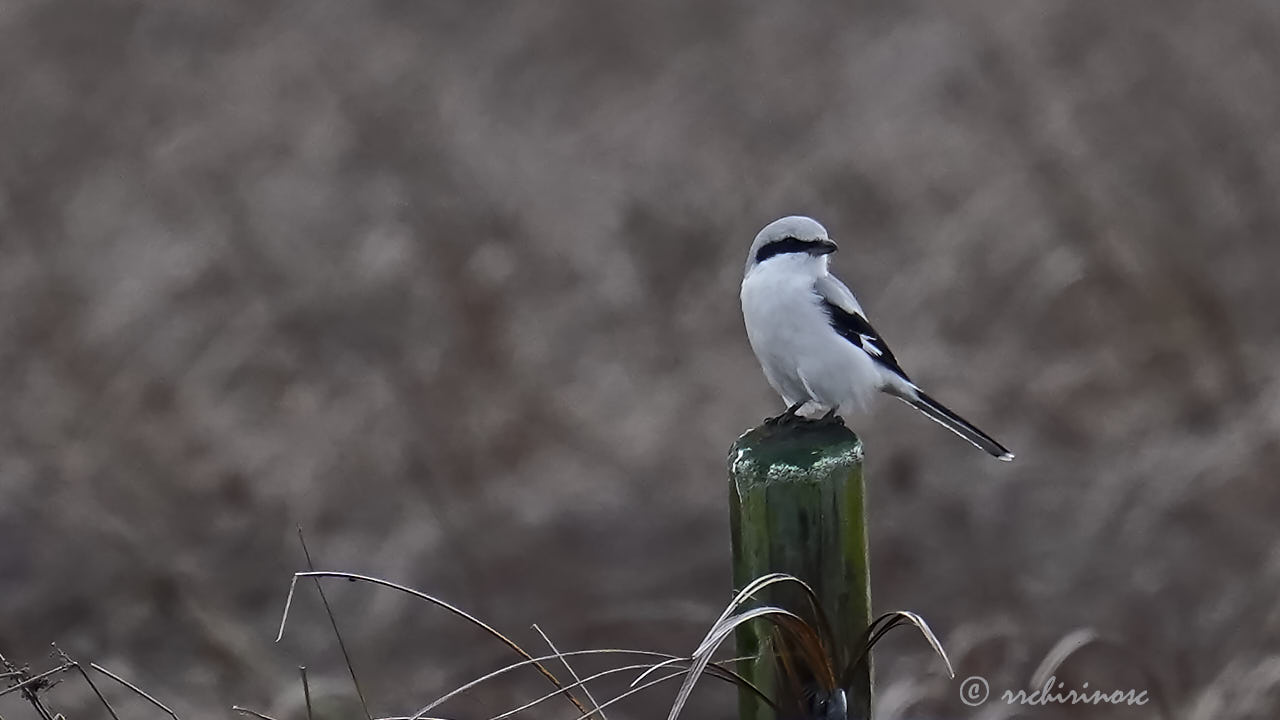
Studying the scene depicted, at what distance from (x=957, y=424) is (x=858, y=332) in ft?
1.04

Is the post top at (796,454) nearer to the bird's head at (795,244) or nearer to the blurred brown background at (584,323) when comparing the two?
the bird's head at (795,244)

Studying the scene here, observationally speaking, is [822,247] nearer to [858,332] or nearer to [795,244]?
[795,244]

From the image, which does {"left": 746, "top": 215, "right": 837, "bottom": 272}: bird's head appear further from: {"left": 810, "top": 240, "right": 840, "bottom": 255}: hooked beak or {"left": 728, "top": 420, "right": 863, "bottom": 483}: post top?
{"left": 728, "top": 420, "right": 863, "bottom": 483}: post top

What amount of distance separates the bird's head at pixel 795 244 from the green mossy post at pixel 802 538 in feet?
4.06

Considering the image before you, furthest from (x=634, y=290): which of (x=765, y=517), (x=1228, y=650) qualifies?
(x=765, y=517)

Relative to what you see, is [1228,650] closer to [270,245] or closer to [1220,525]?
[1220,525]

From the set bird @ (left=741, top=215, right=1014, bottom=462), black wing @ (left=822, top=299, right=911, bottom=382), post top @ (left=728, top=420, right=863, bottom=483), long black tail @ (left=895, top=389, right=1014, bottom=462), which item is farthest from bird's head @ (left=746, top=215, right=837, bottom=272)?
post top @ (left=728, top=420, right=863, bottom=483)

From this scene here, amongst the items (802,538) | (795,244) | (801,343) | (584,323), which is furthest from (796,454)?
(584,323)

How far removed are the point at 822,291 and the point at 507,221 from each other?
491 centimetres

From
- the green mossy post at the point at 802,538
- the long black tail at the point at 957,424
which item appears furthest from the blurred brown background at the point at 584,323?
the green mossy post at the point at 802,538

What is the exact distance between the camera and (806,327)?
3.10 meters

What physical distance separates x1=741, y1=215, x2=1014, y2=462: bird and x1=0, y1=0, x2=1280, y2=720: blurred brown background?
1.60 m

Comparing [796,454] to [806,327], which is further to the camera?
[806,327]

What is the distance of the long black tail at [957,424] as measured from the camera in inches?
116
